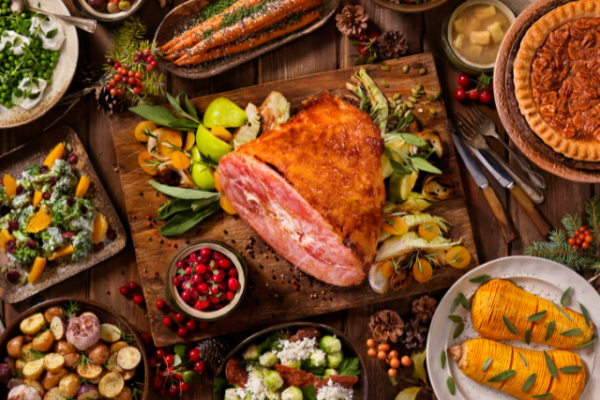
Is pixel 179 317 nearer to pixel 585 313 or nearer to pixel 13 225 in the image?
pixel 13 225

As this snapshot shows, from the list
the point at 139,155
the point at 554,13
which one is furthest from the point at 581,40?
the point at 139,155

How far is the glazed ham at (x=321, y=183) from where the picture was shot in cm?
256

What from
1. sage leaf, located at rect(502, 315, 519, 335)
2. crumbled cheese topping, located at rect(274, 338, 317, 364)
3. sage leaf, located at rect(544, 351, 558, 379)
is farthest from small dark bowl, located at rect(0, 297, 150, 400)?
sage leaf, located at rect(544, 351, 558, 379)

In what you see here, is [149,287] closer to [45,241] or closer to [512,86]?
[45,241]

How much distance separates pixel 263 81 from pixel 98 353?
78.5 inches

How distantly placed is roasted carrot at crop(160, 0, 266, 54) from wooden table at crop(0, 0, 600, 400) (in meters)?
0.23

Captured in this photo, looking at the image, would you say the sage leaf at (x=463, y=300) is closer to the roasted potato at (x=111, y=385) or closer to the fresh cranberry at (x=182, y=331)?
the fresh cranberry at (x=182, y=331)

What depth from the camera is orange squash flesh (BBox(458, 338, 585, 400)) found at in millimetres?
2928

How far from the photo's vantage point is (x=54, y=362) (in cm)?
283

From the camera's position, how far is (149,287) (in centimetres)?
303

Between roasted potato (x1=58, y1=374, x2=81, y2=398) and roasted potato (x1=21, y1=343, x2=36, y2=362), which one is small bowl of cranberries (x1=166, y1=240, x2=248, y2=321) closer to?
roasted potato (x1=58, y1=374, x2=81, y2=398)

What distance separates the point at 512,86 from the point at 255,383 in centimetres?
231

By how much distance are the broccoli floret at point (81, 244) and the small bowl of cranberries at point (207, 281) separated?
0.61 metres

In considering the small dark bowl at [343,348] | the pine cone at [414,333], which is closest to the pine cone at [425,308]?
the pine cone at [414,333]
